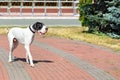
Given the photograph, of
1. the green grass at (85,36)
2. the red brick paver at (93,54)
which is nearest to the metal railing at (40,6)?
the green grass at (85,36)

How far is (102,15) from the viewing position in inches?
734

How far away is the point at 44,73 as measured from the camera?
1005cm

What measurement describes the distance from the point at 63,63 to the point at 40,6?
19.2 metres

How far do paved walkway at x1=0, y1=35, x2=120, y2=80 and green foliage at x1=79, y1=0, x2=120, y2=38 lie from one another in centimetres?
255

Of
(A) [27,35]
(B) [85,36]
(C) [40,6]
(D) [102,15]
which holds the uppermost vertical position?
Result: (A) [27,35]

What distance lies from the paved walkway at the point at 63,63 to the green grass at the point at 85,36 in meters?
0.68

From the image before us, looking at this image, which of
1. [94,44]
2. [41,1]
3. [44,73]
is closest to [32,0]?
[41,1]

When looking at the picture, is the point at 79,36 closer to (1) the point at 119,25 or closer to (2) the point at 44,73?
(1) the point at 119,25

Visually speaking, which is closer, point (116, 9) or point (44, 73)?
point (44, 73)

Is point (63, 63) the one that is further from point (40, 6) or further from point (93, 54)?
point (40, 6)

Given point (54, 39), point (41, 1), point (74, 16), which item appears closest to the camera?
point (54, 39)

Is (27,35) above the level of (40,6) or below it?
above

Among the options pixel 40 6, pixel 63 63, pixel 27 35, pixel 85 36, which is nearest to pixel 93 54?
pixel 63 63

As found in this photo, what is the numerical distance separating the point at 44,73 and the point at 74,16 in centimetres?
1828
